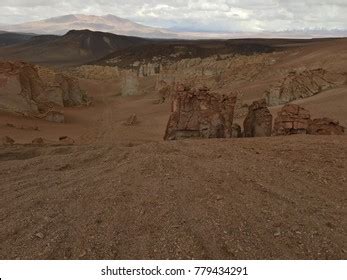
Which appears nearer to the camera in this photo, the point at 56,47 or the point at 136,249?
the point at 136,249

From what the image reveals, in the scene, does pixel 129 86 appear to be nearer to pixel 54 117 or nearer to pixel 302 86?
pixel 54 117

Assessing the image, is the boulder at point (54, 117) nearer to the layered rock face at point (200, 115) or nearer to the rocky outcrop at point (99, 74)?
the layered rock face at point (200, 115)

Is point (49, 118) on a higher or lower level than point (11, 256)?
lower

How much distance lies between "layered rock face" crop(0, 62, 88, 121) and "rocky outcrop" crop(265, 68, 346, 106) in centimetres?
1111

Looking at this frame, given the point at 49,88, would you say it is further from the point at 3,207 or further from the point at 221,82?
the point at 3,207

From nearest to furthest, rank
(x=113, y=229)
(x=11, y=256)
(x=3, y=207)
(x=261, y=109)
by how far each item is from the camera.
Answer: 1. (x=11, y=256)
2. (x=113, y=229)
3. (x=3, y=207)
4. (x=261, y=109)

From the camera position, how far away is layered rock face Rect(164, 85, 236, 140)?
1377 cm

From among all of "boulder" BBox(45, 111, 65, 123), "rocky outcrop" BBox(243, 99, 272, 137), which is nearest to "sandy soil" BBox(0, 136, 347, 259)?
"rocky outcrop" BBox(243, 99, 272, 137)

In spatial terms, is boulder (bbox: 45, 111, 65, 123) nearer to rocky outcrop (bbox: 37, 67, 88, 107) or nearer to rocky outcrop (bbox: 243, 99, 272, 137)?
rocky outcrop (bbox: 37, 67, 88, 107)

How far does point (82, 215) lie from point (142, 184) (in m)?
1.06

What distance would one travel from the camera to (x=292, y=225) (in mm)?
6121

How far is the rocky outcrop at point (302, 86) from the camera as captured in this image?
1009 inches

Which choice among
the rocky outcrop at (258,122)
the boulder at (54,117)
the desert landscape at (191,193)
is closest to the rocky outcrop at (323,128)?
the desert landscape at (191,193)

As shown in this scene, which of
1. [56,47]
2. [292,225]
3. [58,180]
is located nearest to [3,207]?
[58,180]
